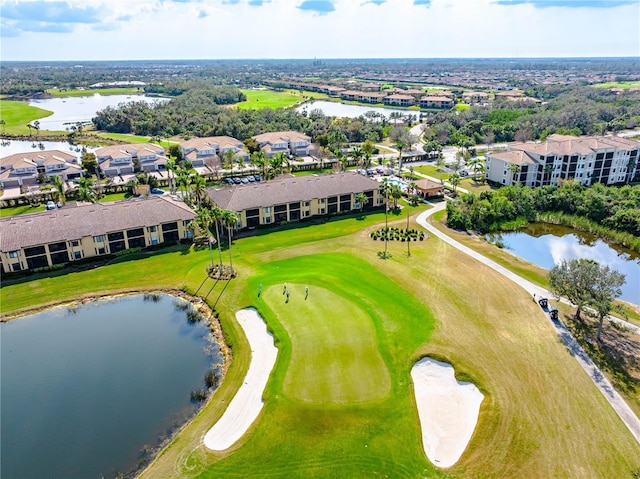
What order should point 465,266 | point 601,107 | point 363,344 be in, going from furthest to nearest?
1. point 601,107
2. point 465,266
3. point 363,344

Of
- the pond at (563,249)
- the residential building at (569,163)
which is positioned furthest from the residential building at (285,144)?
the pond at (563,249)

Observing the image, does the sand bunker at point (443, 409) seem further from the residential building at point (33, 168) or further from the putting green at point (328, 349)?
the residential building at point (33, 168)

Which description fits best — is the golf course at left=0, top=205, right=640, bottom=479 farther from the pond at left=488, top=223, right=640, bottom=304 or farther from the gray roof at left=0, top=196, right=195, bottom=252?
the pond at left=488, top=223, right=640, bottom=304

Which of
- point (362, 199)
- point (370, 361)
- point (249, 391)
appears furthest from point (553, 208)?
point (249, 391)

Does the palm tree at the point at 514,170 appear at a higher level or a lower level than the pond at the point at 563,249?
higher

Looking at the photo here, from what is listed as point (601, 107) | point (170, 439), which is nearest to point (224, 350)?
point (170, 439)

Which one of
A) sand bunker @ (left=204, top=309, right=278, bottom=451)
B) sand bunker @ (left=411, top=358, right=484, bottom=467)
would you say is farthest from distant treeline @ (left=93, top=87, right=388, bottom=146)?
sand bunker @ (left=411, top=358, right=484, bottom=467)

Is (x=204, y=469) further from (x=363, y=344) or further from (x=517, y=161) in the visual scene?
(x=517, y=161)
